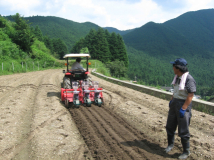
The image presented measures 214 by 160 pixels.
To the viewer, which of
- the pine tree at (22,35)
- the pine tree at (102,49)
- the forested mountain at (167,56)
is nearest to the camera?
the pine tree at (22,35)

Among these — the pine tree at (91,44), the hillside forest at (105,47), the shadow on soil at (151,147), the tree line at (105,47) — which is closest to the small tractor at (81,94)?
the shadow on soil at (151,147)

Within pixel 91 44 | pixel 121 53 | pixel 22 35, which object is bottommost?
pixel 121 53

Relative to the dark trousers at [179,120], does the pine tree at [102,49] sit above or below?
above

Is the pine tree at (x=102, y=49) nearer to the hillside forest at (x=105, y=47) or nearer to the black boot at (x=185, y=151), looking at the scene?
the hillside forest at (x=105, y=47)

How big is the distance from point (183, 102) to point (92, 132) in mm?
2494

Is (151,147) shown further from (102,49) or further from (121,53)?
(121,53)

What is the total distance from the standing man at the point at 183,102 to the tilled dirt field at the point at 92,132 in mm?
521

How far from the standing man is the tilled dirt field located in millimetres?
521

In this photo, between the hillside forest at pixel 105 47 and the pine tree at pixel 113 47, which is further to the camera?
the pine tree at pixel 113 47

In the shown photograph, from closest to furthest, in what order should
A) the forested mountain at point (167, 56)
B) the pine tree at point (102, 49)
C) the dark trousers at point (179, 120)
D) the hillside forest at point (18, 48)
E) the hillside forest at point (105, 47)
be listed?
the dark trousers at point (179, 120) < the hillside forest at point (18, 48) < the pine tree at point (102, 49) < the hillside forest at point (105, 47) < the forested mountain at point (167, 56)

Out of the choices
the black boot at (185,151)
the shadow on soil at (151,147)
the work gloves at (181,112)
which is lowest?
the shadow on soil at (151,147)

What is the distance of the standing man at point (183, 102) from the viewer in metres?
3.49

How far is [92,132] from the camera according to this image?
4.93 metres

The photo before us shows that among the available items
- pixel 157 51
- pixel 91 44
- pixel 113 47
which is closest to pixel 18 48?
pixel 91 44
